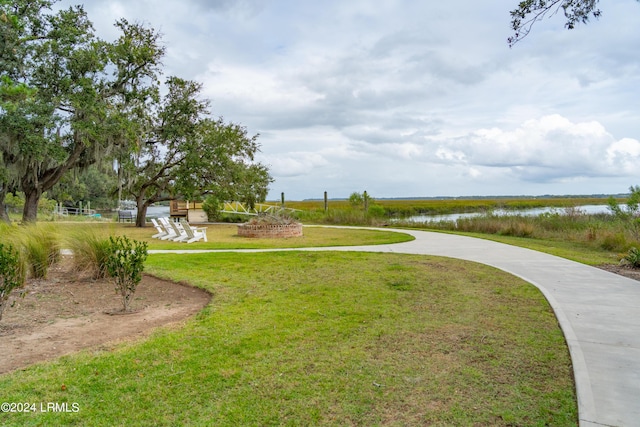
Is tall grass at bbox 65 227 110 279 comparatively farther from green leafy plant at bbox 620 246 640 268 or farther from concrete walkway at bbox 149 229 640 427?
green leafy plant at bbox 620 246 640 268

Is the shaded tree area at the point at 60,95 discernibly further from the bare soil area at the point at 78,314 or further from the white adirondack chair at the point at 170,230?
the bare soil area at the point at 78,314

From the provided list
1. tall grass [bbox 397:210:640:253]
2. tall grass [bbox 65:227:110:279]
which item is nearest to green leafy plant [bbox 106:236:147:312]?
tall grass [bbox 65:227:110:279]

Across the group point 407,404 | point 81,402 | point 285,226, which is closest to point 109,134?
point 285,226

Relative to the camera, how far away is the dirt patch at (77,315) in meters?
4.32

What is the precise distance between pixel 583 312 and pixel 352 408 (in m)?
3.67

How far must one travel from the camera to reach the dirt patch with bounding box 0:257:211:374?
4320mm

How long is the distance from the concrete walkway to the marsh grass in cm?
14

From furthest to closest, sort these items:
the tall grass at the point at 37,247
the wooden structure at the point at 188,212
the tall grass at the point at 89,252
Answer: the wooden structure at the point at 188,212 < the tall grass at the point at 89,252 < the tall grass at the point at 37,247

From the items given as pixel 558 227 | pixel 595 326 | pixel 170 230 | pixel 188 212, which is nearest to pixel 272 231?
pixel 170 230

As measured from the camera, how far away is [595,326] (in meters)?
4.67

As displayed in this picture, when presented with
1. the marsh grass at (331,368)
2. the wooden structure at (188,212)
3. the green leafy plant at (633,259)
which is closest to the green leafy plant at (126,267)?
the marsh grass at (331,368)

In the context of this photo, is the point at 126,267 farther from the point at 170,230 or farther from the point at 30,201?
the point at 30,201

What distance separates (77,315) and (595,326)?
600 cm

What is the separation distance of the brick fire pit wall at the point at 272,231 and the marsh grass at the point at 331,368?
9966 mm
